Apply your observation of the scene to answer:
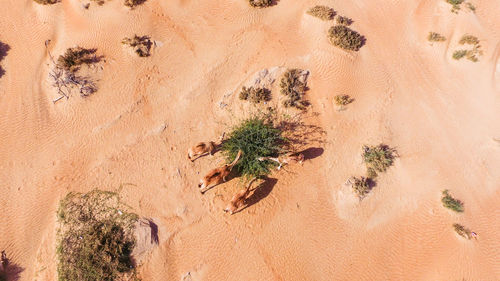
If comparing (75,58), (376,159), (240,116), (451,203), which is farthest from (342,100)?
(75,58)

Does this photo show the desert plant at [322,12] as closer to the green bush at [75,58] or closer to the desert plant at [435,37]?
the desert plant at [435,37]

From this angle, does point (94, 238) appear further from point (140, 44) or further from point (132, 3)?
point (132, 3)

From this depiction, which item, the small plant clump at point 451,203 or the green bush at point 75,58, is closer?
the small plant clump at point 451,203

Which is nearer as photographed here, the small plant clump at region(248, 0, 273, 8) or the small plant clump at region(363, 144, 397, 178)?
the small plant clump at region(363, 144, 397, 178)

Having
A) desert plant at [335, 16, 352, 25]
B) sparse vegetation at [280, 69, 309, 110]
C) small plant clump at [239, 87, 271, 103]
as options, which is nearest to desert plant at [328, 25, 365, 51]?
desert plant at [335, 16, 352, 25]

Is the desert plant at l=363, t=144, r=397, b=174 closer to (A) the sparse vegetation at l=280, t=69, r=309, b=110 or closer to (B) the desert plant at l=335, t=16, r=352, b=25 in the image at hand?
(A) the sparse vegetation at l=280, t=69, r=309, b=110

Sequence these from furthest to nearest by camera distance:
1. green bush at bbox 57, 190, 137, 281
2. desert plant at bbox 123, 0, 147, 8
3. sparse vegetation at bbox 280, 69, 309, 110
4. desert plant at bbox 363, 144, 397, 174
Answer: desert plant at bbox 123, 0, 147, 8 < sparse vegetation at bbox 280, 69, 309, 110 < desert plant at bbox 363, 144, 397, 174 < green bush at bbox 57, 190, 137, 281

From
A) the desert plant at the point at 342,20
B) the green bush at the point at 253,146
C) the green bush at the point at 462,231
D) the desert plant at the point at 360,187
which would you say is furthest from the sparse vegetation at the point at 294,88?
the green bush at the point at 462,231
